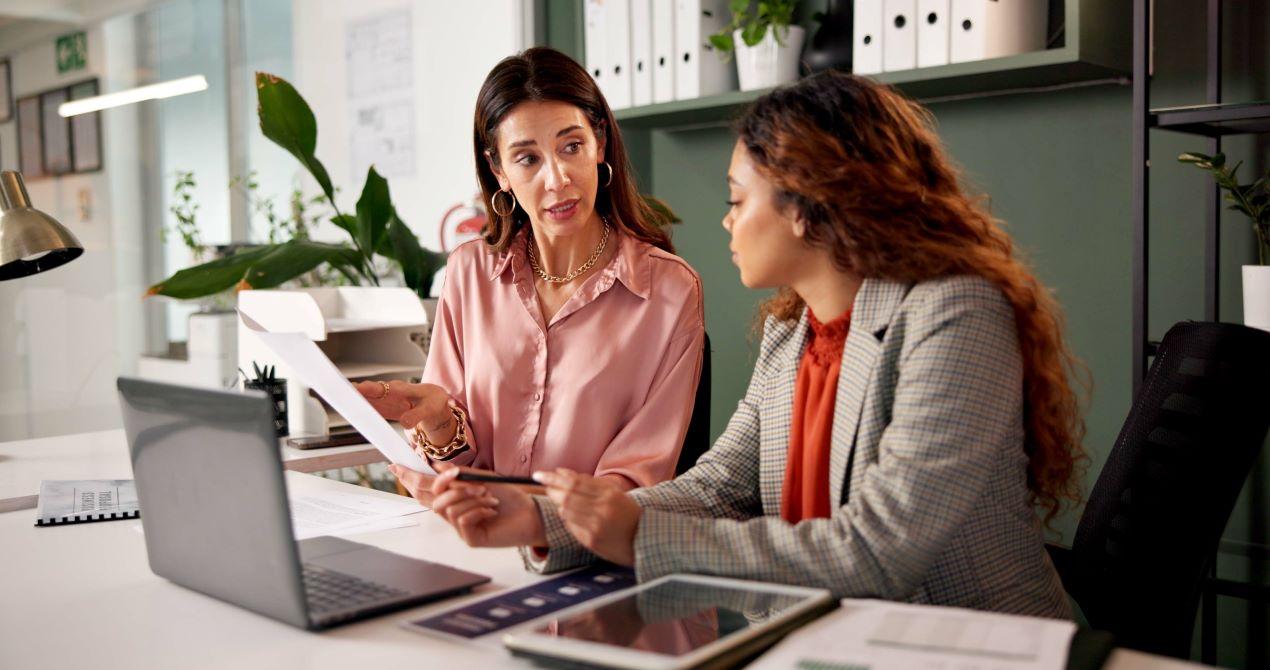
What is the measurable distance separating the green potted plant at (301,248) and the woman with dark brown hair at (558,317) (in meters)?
0.89

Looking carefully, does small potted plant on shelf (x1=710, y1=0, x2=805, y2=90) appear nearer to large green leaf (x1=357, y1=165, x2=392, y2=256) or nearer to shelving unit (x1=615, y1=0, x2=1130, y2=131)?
shelving unit (x1=615, y1=0, x2=1130, y2=131)

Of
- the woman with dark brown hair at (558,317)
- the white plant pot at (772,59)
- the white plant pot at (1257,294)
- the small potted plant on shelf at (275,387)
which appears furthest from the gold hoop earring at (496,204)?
the white plant pot at (1257,294)

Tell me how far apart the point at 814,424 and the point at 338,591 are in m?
0.56

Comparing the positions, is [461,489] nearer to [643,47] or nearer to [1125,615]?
[1125,615]

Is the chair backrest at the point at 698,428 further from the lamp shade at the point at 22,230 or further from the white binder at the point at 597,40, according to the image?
the white binder at the point at 597,40

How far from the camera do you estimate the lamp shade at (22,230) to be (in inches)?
72.7

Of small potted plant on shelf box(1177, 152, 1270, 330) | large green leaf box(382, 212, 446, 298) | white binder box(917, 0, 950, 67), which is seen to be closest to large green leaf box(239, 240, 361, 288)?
large green leaf box(382, 212, 446, 298)

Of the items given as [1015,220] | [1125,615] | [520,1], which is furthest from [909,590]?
[520,1]

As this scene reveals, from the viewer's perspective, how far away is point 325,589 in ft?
3.75

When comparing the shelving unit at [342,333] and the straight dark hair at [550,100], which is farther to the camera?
the shelving unit at [342,333]

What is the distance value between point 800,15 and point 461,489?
6.82ft

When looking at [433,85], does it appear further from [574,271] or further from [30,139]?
[574,271]

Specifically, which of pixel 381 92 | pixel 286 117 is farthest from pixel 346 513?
pixel 381 92

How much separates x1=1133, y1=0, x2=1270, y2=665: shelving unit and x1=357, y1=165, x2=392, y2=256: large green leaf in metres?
1.74
